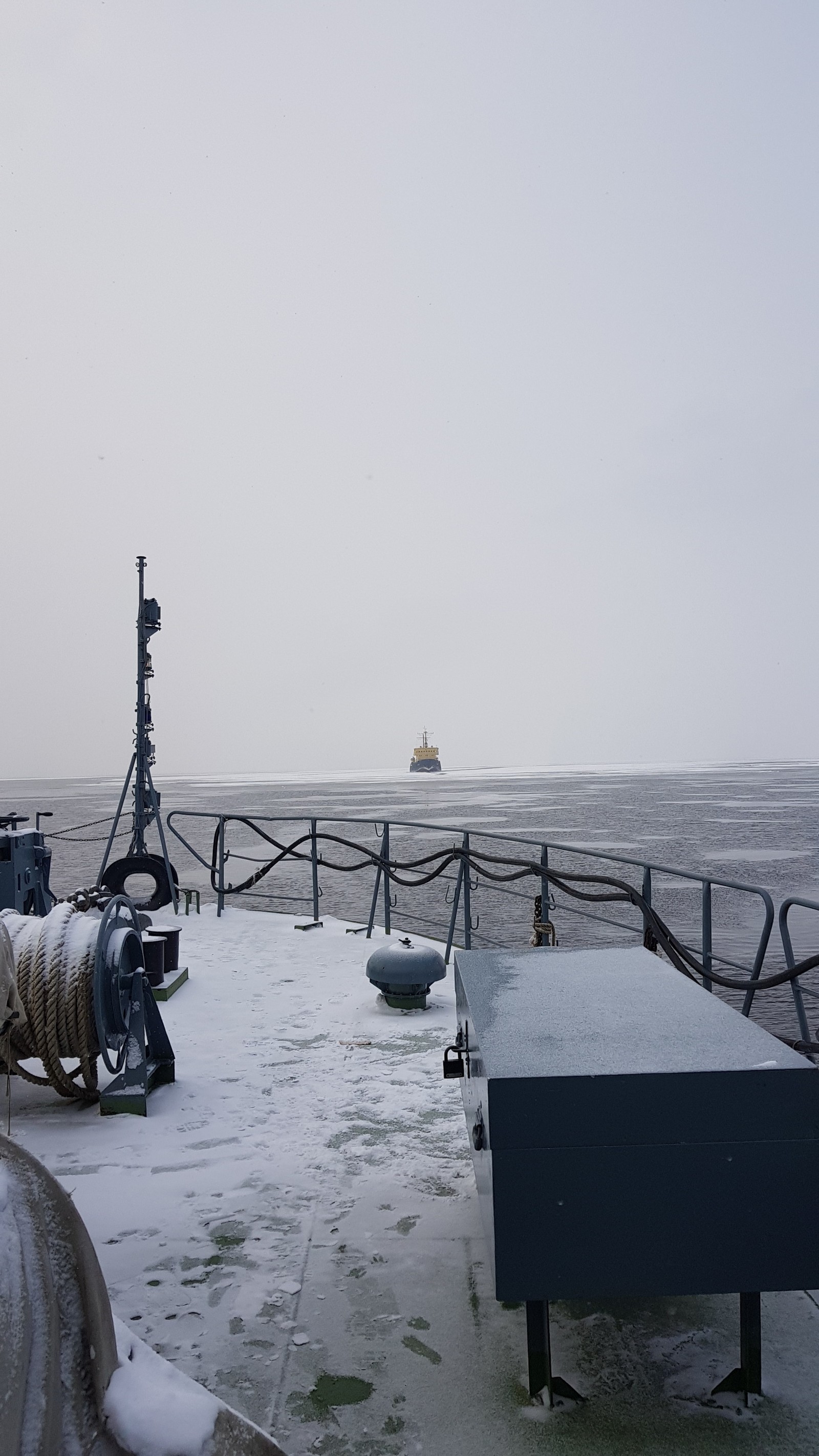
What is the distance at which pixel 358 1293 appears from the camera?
3.35 m

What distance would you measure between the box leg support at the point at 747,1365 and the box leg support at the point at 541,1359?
0.48 m

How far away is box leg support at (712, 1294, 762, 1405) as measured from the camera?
2.71 meters

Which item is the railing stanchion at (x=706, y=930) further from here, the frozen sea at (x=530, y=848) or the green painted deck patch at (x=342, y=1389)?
the green painted deck patch at (x=342, y=1389)

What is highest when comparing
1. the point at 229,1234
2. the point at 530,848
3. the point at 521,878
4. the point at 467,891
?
the point at 467,891

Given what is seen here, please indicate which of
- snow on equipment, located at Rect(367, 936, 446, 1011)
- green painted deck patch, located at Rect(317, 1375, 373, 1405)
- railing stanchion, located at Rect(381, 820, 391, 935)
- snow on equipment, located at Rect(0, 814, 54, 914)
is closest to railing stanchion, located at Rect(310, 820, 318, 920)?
railing stanchion, located at Rect(381, 820, 391, 935)

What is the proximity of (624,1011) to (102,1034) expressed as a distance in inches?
128

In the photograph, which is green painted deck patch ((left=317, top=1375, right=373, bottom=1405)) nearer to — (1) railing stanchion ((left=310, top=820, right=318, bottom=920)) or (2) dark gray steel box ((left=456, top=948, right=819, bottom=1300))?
(2) dark gray steel box ((left=456, top=948, right=819, bottom=1300))

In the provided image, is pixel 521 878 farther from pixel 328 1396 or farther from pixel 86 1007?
pixel 328 1396

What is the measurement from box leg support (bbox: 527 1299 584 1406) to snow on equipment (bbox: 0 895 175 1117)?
122 inches

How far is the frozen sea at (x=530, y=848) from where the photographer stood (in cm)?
1543

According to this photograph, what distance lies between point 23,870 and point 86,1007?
166 inches

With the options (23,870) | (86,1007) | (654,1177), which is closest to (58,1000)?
(86,1007)

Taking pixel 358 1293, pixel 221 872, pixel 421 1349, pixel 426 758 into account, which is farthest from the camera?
pixel 426 758

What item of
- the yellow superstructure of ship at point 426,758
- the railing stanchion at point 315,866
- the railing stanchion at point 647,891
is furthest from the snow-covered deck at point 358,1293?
the yellow superstructure of ship at point 426,758
